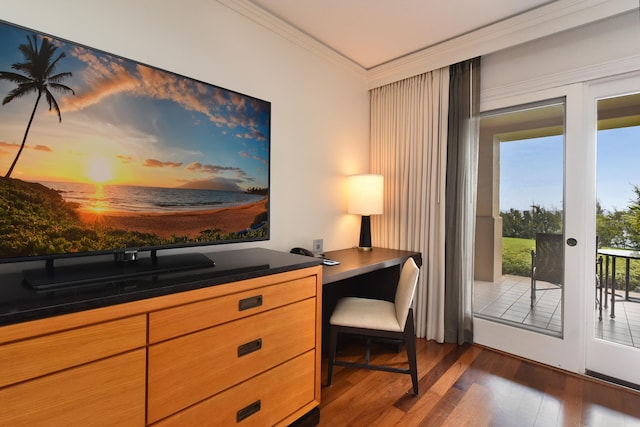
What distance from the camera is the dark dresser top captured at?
2.75 feet

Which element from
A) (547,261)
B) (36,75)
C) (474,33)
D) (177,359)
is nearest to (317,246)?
(177,359)

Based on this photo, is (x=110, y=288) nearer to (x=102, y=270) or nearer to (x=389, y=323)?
(x=102, y=270)

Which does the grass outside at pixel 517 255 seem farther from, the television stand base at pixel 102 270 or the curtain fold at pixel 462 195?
the television stand base at pixel 102 270

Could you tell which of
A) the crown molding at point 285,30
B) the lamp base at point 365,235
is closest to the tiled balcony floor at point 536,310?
the lamp base at point 365,235

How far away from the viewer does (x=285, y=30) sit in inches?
89.4

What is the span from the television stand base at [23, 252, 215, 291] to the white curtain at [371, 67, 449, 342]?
1.97 metres

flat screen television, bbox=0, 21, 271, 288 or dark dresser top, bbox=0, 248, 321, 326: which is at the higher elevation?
flat screen television, bbox=0, 21, 271, 288

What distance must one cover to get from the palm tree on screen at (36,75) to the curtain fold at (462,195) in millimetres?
2551

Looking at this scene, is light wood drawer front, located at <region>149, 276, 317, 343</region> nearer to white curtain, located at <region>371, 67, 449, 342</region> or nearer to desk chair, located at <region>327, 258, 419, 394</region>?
desk chair, located at <region>327, 258, 419, 394</region>

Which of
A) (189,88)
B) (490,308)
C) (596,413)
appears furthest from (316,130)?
(596,413)

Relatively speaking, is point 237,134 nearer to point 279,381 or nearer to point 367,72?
point 279,381

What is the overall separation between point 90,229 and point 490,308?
2.85 meters

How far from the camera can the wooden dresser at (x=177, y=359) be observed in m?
0.84

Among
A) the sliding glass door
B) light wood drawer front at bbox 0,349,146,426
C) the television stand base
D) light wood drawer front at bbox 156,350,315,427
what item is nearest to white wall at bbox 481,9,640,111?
the sliding glass door
